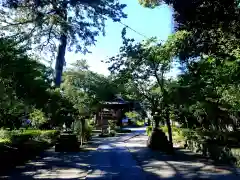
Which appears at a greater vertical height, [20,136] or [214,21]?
[214,21]

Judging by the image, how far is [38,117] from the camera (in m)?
25.0

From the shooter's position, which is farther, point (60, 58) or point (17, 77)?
point (60, 58)

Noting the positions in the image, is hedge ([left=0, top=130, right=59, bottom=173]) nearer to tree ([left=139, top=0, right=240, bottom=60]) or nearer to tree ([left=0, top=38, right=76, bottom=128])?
tree ([left=0, top=38, right=76, bottom=128])

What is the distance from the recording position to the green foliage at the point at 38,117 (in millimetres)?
24706

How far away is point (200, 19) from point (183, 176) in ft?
16.0

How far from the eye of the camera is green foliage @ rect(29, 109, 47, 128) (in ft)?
81.1

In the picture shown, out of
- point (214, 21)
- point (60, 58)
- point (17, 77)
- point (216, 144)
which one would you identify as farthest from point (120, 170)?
point (60, 58)

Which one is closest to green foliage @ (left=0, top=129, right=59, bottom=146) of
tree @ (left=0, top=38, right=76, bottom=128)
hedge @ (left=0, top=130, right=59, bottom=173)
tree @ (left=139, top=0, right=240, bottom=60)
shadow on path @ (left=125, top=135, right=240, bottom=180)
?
hedge @ (left=0, top=130, right=59, bottom=173)

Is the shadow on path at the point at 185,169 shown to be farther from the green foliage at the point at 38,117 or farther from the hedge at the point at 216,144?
the green foliage at the point at 38,117

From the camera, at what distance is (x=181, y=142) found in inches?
912

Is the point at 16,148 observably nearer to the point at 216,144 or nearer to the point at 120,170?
the point at 120,170

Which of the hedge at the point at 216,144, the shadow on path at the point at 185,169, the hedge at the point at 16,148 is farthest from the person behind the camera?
the hedge at the point at 216,144

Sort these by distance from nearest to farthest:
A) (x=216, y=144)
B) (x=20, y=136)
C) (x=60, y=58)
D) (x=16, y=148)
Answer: (x=16, y=148) → (x=216, y=144) → (x=20, y=136) → (x=60, y=58)

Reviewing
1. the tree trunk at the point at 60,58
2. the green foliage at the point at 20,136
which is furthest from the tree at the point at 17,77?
the tree trunk at the point at 60,58
